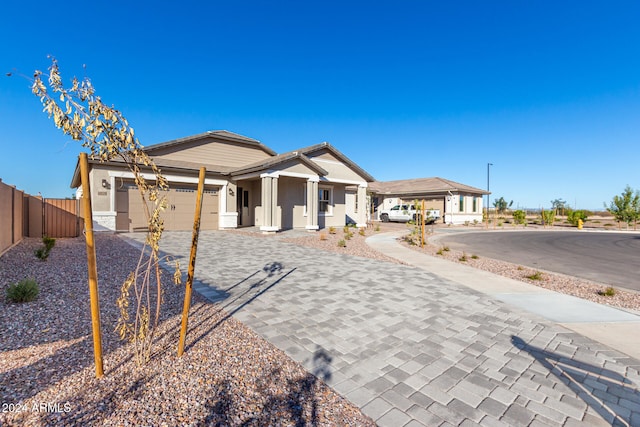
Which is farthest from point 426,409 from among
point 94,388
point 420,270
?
point 420,270

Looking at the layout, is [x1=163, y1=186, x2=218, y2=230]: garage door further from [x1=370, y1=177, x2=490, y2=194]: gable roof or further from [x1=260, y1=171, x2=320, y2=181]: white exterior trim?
[x1=370, y1=177, x2=490, y2=194]: gable roof

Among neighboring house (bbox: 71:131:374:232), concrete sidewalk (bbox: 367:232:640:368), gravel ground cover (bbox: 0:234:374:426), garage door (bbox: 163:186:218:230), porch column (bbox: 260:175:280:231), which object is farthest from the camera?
garage door (bbox: 163:186:218:230)

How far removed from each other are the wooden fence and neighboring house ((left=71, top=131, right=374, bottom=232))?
38.2 inches

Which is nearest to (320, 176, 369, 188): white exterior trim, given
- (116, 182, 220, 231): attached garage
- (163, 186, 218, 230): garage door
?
(116, 182, 220, 231): attached garage

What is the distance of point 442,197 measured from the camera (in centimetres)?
2961

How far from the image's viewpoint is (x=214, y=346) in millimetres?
3465

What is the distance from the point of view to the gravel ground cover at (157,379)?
234cm

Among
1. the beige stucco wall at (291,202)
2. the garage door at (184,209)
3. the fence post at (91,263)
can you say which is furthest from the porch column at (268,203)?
the fence post at (91,263)

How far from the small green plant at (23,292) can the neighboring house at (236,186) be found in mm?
9573

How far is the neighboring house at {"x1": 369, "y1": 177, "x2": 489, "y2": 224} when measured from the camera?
29.2 m

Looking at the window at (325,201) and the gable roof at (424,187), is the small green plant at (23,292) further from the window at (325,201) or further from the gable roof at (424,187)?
the gable roof at (424,187)

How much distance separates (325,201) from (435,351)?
17.1 meters

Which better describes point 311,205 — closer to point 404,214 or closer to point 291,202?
point 291,202

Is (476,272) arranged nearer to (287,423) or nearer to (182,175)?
(287,423)
